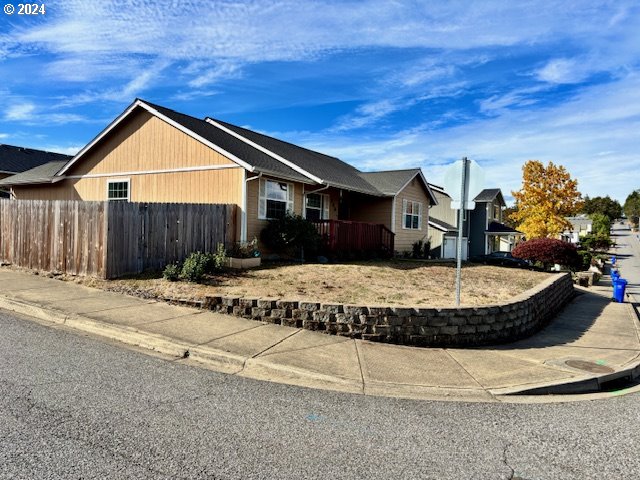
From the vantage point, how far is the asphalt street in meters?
3.33

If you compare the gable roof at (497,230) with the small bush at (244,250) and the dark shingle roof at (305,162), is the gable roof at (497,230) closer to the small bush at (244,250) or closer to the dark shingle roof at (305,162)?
the dark shingle roof at (305,162)

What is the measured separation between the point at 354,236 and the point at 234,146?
591cm

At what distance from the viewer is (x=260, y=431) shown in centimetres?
392

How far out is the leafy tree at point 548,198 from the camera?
33375 millimetres

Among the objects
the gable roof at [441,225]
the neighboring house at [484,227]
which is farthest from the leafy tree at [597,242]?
the gable roof at [441,225]

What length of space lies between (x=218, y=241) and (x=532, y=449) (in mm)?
10640

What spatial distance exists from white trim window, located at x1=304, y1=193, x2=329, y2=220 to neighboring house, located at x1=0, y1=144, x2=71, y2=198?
2138 centimetres

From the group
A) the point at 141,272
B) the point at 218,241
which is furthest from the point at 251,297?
the point at 218,241

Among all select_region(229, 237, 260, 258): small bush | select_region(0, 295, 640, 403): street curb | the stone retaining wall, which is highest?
select_region(229, 237, 260, 258): small bush

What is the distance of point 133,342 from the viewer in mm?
6492

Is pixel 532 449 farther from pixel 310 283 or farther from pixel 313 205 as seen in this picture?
pixel 313 205

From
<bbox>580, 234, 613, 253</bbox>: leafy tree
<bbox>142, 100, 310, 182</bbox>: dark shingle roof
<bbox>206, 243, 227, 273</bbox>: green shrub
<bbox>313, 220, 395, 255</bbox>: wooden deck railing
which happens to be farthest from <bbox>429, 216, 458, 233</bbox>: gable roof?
<bbox>580, 234, 613, 253</bbox>: leafy tree

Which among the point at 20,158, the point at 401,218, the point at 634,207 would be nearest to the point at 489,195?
the point at 401,218

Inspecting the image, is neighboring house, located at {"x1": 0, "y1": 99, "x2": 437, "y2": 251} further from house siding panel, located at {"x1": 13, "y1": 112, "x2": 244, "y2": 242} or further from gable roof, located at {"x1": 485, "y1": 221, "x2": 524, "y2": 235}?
gable roof, located at {"x1": 485, "y1": 221, "x2": 524, "y2": 235}
